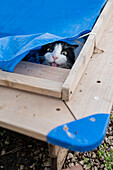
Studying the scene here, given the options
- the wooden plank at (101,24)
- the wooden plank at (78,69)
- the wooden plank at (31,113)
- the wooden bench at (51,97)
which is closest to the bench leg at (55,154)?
the wooden bench at (51,97)

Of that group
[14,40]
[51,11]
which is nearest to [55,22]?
[51,11]

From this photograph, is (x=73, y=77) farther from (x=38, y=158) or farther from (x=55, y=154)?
(x=38, y=158)

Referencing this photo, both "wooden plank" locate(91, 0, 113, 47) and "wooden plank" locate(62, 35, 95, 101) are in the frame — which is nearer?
"wooden plank" locate(62, 35, 95, 101)

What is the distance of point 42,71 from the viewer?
4.22 ft

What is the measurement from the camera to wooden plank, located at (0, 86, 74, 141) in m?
0.95

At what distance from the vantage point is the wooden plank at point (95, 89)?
3.39ft

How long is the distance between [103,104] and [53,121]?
30 cm

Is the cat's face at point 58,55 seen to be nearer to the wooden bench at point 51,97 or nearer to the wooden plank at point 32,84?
the wooden bench at point 51,97

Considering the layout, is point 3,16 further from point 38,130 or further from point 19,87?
point 38,130

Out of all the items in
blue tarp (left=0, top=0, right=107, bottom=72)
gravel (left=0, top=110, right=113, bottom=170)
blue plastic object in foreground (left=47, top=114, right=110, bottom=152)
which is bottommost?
gravel (left=0, top=110, right=113, bottom=170)

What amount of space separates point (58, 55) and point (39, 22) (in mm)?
542

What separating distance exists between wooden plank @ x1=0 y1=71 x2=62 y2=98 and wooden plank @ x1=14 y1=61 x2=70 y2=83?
0.40 ft

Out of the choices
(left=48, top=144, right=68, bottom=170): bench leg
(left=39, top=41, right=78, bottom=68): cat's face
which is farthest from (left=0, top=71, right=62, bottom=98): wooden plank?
(left=39, top=41, right=78, bottom=68): cat's face

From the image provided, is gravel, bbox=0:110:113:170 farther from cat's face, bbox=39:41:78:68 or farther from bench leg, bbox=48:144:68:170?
cat's face, bbox=39:41:78:68
